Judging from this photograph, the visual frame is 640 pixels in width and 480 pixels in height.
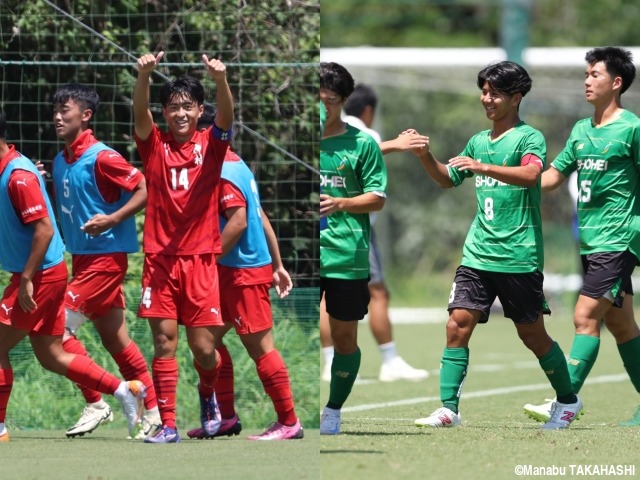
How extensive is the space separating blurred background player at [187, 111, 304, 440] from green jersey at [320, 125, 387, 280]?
0.66 metres

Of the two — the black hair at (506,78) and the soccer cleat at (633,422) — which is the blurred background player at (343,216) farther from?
the soccer cleat at (633,422)

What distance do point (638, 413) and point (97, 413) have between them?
3.29m

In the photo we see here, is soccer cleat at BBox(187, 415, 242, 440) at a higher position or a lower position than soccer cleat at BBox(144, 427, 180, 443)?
lower

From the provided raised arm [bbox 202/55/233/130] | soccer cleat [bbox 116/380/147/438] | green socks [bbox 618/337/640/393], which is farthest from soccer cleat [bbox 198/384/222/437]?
green socks [bbox 618/337/640/393]

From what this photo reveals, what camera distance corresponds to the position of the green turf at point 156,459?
6500 mm

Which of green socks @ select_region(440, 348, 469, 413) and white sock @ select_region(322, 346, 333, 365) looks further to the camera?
white sock @ select_region(322, 346, 333, 365)

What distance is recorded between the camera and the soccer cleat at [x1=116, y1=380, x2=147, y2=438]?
819 cm

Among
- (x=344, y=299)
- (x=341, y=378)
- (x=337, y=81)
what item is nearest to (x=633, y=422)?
(x=341, y=378)

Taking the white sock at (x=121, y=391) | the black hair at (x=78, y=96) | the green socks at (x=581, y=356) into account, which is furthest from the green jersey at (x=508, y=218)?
the black hair at (x=78, y=96)

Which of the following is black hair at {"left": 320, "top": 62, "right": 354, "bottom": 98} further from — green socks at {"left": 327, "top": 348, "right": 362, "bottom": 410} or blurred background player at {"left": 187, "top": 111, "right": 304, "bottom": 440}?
green socks at {"left": 327, "top": 348, "right": 362, "bottom": 410}

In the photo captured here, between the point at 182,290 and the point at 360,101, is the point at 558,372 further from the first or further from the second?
the point at 360,101

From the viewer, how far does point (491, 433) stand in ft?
24.7

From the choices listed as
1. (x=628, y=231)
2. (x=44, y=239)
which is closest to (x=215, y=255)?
(x=44, y=239)

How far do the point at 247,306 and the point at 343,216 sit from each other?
869 mm
